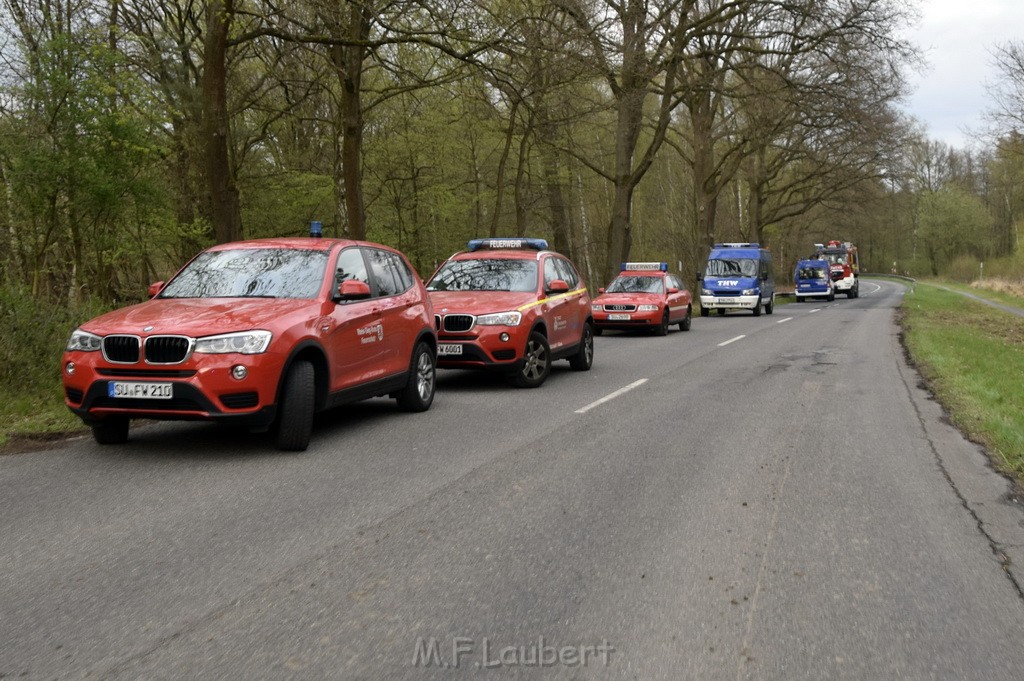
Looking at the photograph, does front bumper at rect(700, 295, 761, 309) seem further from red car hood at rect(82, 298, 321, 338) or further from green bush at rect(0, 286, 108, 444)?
red car hood at rect(82, 298, 321, 338)

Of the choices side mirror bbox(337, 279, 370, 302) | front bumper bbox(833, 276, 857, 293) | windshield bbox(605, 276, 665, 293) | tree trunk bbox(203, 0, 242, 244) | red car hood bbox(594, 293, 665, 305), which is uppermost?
tree trunk bbox(203, 0, 242, 244)

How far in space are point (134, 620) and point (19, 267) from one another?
49.7 feet

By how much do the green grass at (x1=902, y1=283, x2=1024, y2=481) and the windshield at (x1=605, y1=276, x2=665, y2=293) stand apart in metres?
5.83

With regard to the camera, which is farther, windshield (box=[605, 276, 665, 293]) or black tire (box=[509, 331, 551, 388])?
windshield (box=[605, 276, 665, 293])

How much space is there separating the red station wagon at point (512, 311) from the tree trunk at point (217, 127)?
4.19 meters

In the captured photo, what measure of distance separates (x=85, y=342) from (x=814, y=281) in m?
46.3

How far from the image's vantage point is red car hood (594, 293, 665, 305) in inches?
867

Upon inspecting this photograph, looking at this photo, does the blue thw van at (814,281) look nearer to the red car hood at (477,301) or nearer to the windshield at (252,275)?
the red car hood at (477,301)

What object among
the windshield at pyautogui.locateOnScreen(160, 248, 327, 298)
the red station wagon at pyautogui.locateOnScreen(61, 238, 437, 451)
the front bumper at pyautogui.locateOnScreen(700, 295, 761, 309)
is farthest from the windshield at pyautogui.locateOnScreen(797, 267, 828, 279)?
the windshield at pyautogui.locateOnScreen(160, 248, 327, 298)

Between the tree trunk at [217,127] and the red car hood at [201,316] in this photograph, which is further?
the tree trunk at [217,127]

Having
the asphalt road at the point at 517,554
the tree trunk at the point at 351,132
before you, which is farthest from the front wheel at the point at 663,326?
the asphalt road at the point at 517,554

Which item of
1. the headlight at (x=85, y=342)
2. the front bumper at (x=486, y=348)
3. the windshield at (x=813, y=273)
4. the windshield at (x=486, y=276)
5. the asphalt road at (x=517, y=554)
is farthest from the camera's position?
the windshield at (x=813, y=273)

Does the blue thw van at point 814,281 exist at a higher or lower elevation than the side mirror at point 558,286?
lower

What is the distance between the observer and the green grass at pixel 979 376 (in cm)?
802
